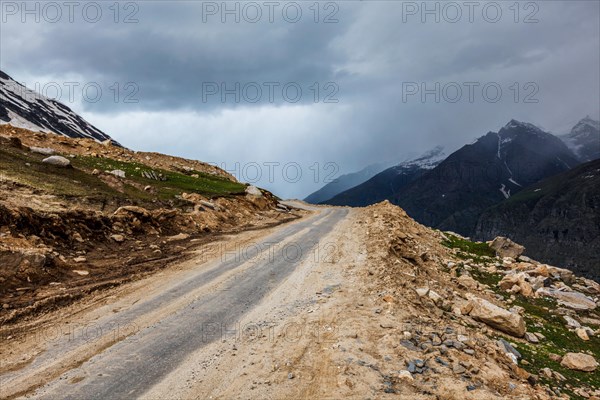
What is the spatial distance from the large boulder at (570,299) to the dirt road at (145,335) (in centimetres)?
1285

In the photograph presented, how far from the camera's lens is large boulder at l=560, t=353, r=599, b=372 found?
10047 mm

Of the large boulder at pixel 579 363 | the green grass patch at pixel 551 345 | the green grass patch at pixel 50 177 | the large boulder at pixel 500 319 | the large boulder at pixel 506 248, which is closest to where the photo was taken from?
the green grass patch at pixel 551 345

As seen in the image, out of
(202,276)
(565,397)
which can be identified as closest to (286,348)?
(565,397)

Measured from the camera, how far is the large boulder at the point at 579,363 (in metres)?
10.0

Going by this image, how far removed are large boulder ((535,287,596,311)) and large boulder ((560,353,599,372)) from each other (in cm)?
814

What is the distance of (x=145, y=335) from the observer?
948 cm

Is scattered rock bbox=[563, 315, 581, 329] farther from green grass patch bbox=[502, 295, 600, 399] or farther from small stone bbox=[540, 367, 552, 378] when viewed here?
small stone bbox=[540, 367, 552, 378]

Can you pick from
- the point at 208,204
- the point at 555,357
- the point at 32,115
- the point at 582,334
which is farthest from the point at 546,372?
the point at 32,115

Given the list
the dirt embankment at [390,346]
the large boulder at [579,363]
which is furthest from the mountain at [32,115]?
the large boulder at [579,363]

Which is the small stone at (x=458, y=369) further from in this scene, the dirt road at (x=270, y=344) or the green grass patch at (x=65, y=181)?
the green grass patch at (x=65, y=181)

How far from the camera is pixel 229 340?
365 inches

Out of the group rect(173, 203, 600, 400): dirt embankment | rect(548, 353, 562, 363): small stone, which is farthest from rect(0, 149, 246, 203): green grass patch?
rect(548, 353, 562, 363): small stone

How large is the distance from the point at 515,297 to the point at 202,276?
14515mm

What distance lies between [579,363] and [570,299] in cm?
991
